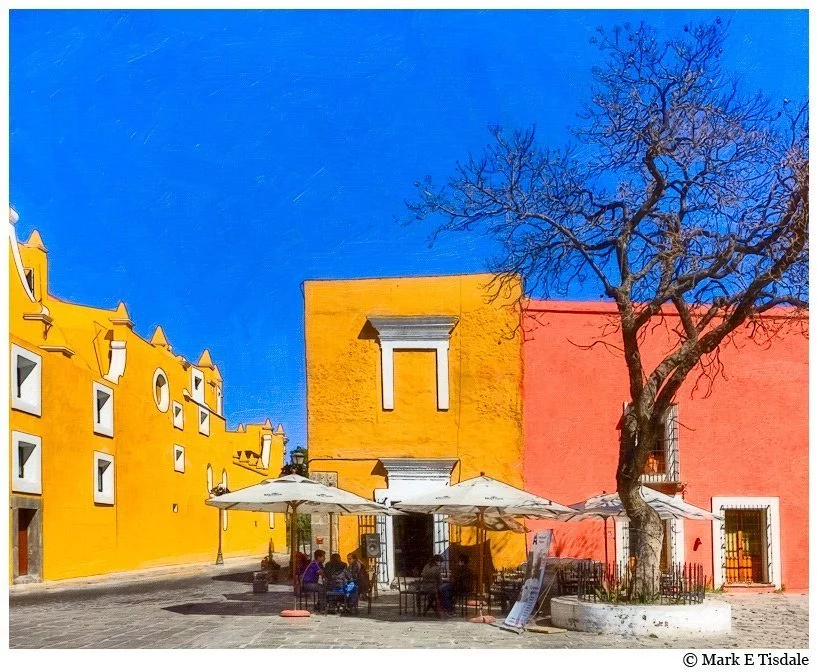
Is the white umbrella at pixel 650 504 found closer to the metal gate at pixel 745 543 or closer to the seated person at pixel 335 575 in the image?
the metal gate at pixel 745 543

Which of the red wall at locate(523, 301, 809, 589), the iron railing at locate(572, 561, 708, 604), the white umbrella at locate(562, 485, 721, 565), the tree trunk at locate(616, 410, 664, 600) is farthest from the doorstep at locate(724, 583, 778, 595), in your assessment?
the tree trunk at locate(616, 410, 664, 600)

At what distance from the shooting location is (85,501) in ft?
44.4

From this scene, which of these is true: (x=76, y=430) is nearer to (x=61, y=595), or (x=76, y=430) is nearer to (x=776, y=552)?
(x=61, y=595)

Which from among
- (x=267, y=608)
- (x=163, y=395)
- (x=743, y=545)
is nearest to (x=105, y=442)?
(x=163, y=395)

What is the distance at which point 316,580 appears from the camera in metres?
14.4

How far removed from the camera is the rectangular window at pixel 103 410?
13.9m

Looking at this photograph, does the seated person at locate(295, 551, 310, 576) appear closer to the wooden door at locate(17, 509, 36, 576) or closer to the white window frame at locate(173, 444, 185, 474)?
the white window frame at locate(173, 444, 185, 474)

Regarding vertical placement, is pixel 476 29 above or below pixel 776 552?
above

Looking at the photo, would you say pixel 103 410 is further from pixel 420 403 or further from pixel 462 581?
pixel 462 581

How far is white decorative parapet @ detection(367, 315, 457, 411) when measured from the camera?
15523 millimetres

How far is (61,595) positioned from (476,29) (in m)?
8.23
